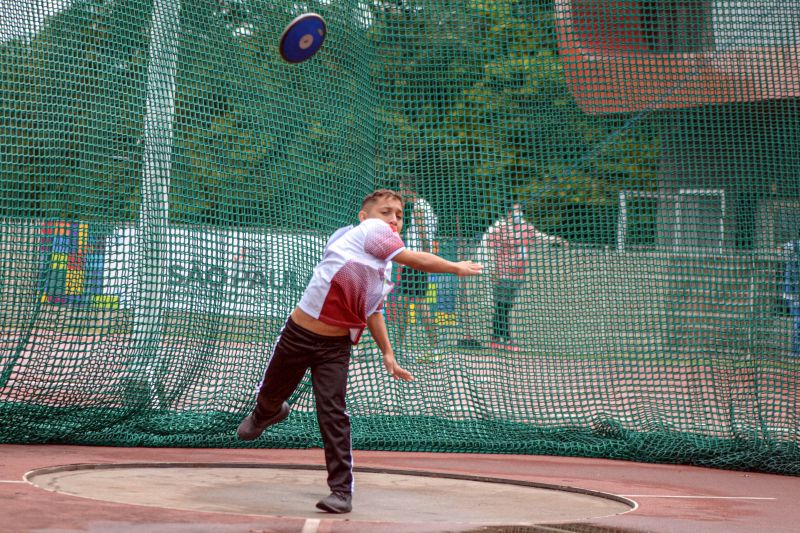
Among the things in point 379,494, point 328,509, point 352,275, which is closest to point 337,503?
point 328,509

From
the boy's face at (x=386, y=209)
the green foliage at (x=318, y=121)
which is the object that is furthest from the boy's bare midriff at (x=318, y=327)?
the green foliage at (x=318, y=121)

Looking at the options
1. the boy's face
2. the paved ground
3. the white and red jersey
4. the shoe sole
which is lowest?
the paved ground

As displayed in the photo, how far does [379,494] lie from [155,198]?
2843mm

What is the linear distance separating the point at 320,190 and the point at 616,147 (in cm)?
236

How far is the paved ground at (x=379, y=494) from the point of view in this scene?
434 cm

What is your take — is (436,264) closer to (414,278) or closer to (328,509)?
(328,509)

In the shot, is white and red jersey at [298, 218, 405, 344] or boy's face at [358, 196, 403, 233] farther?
boy's face at [358, 196, 403, 233]

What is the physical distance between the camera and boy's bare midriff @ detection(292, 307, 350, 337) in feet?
16.3

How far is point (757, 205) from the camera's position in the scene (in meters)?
7.86

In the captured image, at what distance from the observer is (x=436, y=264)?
473 cm

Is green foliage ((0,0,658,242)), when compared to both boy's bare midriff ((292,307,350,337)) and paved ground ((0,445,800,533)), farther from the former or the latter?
boy's bare midriff ((292,307,350,337))

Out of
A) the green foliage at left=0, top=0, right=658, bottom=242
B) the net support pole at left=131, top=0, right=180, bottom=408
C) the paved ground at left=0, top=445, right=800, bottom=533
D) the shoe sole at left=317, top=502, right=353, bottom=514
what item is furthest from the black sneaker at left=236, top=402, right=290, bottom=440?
the green foliage at left=0, top=0, right=658, bottom=242

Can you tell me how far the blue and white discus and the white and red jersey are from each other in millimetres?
1364

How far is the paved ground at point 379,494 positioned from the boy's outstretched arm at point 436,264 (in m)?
→ 1.12
